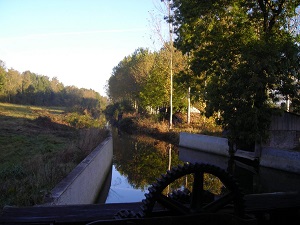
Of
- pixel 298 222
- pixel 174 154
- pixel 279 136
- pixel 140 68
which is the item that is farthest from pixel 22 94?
pixel 298 222

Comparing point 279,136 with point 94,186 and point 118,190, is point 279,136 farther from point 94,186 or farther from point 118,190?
point 94,186

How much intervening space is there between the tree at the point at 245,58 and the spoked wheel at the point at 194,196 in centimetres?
1377

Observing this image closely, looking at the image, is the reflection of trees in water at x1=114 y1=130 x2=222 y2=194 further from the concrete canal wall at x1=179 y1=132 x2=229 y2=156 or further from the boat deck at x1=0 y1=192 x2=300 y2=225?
the boat deck at x1=0 y1=192 x2=300 y2=225

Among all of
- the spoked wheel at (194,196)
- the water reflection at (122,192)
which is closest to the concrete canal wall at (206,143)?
the water reflection at (122,192)

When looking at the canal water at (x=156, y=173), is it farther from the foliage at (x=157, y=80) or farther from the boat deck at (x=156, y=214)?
the foliage at (x=157, y=80)

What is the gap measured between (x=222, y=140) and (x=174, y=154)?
12.7 feet

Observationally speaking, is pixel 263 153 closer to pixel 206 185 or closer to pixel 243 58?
pixel 243 58

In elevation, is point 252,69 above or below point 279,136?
above

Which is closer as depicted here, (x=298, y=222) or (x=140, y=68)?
(x=298, y=222)

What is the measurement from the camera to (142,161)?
21375 mm

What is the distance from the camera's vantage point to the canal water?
531 inches

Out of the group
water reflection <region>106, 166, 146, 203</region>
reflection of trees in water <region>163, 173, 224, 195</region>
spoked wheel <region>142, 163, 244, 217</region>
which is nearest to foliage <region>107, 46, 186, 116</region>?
water reflection <region>106, 166, 146, 203</region>

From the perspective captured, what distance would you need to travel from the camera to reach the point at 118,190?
14078mm

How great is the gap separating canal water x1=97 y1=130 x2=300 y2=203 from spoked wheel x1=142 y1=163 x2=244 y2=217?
252 inches
